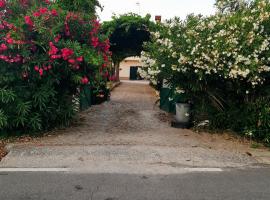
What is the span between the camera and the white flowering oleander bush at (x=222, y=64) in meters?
8.72

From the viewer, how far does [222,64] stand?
29.2 feet

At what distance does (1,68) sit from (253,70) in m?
5.99

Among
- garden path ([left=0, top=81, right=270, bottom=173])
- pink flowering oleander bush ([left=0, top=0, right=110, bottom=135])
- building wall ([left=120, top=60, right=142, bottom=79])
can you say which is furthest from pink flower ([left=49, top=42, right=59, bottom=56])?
building wall ([left=120, top=60, right=142, bottom=79])

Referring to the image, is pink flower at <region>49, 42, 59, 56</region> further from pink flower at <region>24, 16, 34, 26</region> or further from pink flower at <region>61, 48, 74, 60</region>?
pink flower at <region>24, 16, 34, 26</region>

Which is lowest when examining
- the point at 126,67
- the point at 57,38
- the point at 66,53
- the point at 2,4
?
the point at 126,67

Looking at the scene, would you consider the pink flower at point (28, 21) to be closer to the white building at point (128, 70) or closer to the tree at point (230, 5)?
the tree at point (230, 5)

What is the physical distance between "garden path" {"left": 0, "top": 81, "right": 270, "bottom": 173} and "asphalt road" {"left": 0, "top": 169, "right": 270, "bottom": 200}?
0.55m

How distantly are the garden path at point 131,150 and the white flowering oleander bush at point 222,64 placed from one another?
78 centimetres

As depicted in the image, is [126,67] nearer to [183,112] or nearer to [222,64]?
[183,112]

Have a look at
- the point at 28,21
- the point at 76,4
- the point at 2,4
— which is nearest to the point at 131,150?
the point at 28,21

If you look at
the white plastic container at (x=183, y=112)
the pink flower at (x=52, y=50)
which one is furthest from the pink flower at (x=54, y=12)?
the white plastic container at (x=183, y=112)

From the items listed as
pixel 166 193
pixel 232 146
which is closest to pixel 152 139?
pixel 232 146

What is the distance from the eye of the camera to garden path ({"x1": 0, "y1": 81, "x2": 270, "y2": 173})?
6.94 meters

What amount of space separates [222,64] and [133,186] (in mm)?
4493
